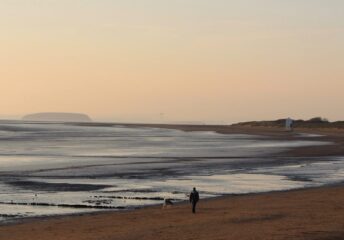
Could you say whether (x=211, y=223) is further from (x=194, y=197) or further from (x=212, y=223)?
(x=194, y=197)

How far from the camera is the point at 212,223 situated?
2005 centimetres

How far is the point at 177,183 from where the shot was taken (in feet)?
109

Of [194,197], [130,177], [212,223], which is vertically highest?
[194,197]

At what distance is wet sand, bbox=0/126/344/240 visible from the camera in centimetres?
1805

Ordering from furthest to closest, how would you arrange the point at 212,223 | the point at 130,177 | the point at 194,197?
the point at 130,177, the point at 194,197, the point at 212,223

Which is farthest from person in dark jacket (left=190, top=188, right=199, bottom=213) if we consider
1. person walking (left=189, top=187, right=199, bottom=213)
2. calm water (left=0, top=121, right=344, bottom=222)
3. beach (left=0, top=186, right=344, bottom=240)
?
calm water (left=0, top=121, right=344, bottom=222)

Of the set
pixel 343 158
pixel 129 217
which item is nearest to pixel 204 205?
pixel 129 217

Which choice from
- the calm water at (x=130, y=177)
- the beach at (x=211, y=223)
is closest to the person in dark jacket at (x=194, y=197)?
the beach at (x=211, y=223)

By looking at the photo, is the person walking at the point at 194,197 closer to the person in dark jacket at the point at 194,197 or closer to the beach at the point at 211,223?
the person in dark jacket at the point at 194,197

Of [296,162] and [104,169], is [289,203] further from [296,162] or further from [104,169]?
[296,162]

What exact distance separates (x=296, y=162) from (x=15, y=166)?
798 inches

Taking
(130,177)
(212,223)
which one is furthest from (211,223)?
(130,177)

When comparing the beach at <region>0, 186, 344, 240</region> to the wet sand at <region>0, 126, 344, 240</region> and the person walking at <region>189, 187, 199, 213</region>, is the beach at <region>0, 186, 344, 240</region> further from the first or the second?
the person walking at <region>189, 187, 199, 213</region>

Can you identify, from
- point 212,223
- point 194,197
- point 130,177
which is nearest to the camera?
point 212,223
